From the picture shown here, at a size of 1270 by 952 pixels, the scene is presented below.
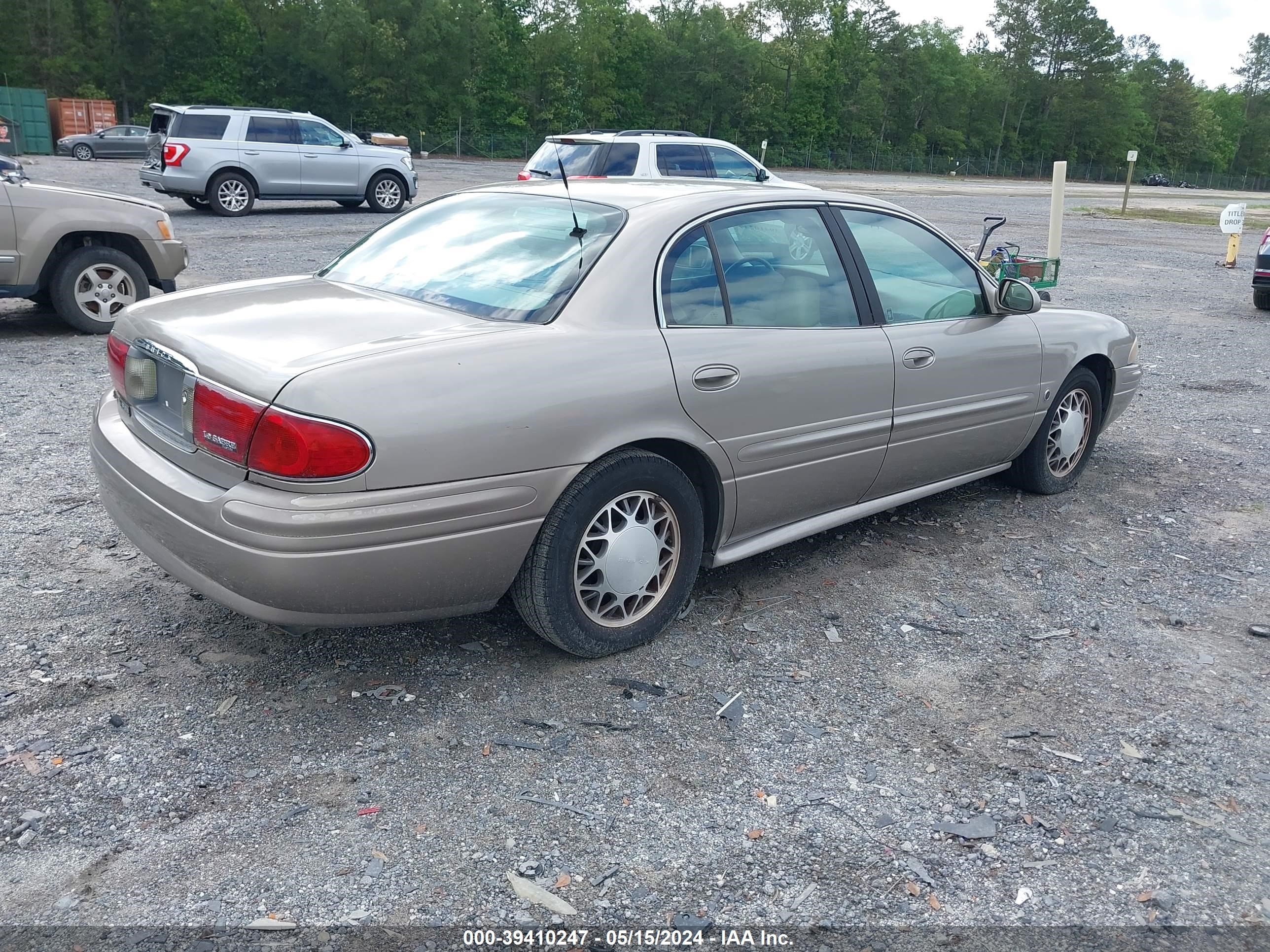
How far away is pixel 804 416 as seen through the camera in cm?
399

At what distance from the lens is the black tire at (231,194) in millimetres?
18016

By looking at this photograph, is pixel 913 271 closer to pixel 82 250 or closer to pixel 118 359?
pixel 118 359

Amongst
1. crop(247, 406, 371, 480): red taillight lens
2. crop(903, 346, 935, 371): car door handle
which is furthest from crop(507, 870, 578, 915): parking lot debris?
crop(903, 346, 935, 371): car door handle

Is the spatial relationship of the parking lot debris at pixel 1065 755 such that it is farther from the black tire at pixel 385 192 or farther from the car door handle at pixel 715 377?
the black tire at pixel 385 192

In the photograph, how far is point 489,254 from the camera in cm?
388

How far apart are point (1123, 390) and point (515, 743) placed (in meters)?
4.19

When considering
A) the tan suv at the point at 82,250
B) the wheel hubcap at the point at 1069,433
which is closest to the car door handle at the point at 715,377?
the wheel hubcap at the point at 1069,433

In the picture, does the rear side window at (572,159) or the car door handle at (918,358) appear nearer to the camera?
the car door handle at (918,358)

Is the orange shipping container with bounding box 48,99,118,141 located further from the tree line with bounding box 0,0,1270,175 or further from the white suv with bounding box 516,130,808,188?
the white suv with bounding box 516,130,808,188

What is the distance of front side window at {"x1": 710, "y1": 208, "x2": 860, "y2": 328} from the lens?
3.94m

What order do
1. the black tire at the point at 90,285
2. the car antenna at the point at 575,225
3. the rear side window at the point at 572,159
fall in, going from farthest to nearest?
1. the rear side window at the point at 572,159
2. the black tire at the point at 90,285
3. the car antenna at the point at 575,225

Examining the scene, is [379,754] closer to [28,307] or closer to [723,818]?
[723,818]

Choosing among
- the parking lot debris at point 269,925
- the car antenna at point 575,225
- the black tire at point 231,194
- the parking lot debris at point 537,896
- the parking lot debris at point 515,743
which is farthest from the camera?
the black tire at point 231,194

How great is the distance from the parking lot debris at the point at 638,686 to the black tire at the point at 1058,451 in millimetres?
2745
